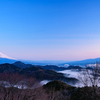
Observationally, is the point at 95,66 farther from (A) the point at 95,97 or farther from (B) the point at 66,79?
(B) the point at 66,79

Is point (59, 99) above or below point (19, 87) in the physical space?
below

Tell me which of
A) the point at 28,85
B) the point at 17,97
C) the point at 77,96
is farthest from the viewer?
the point at 77,96

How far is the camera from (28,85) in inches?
1006

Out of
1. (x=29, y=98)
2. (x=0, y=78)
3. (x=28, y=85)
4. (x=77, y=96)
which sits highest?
(x=0, y=78)

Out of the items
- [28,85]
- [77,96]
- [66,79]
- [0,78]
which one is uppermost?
[0,78]

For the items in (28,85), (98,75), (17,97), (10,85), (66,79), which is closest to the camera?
(17,97)

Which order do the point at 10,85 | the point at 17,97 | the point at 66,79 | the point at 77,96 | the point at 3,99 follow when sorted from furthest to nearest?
the point at 66,79 → the point at 77,96 → the point at 10,85 → the point at 17,97 → the point at 3,99

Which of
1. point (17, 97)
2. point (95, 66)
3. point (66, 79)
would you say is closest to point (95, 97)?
point (95, 66)

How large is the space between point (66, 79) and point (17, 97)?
89081mm

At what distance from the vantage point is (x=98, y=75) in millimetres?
29578

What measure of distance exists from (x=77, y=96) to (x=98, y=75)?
9391mm

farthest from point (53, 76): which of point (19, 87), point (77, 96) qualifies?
point (19, 87)

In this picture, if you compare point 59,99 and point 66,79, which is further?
point 66,79

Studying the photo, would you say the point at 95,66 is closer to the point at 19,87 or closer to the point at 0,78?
the point at 19,87
